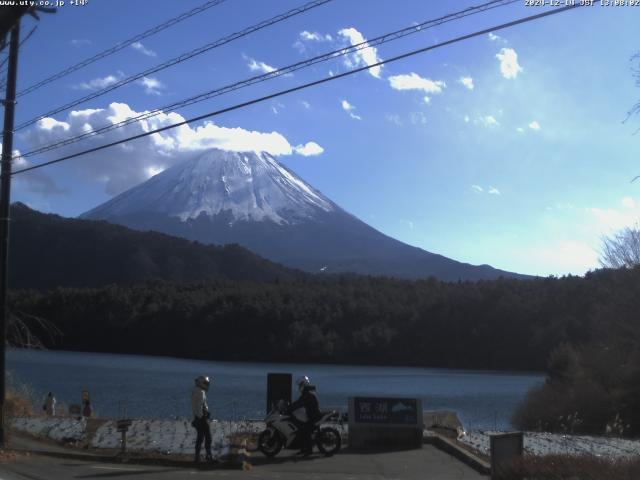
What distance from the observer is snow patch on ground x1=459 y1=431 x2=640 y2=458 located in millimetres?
13719

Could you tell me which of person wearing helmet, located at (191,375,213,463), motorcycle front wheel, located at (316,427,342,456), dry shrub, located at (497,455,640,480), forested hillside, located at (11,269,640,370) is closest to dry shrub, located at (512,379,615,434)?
motorcycle front wheel, located at (316,427,342,456)

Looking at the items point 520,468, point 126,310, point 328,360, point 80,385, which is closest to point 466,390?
point 80,385

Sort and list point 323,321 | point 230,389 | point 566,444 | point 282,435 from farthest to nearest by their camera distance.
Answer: point 323,321, point 230,389, point 566,444, point 282,435

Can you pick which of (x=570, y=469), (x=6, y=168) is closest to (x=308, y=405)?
(x=570, y=469)

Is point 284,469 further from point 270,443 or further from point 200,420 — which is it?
point 200,420

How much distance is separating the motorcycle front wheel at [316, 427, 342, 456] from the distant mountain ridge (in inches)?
4456

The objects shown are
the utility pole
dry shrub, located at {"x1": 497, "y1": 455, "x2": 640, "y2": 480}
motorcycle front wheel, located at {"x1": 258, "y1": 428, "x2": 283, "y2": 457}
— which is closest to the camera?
dry shrub, located at {"x1": 497, "y1": 455, "x2": 640, "y2": 480}

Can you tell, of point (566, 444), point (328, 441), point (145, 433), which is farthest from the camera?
point (145, 433)

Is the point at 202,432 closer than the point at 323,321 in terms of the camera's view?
Yes

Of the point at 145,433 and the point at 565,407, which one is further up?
the point at 145,433

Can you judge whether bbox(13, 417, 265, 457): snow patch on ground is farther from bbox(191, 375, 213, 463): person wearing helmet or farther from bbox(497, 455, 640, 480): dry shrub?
bbox(497, 455, 640, 480): dry shrub

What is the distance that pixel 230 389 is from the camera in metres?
43.6

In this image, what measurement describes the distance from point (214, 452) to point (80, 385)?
3414cm

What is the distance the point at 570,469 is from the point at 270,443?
5.64 metres
